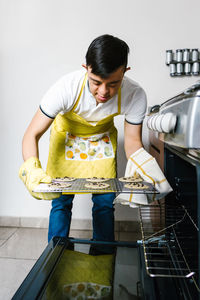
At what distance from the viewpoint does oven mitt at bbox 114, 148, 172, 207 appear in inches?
41.7

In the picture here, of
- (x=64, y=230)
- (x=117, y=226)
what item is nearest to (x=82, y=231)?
(x=117, y=226)

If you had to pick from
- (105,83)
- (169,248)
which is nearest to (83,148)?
(105,83)

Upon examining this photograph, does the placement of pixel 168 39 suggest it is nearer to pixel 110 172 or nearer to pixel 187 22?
pixel 187 22

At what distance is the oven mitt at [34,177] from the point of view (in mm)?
1014

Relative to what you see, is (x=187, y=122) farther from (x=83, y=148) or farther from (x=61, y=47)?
(x=61, y=47)

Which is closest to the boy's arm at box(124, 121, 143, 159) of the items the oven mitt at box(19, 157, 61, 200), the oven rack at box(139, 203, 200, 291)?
the oven rack at box(139, 203, 200, 291)

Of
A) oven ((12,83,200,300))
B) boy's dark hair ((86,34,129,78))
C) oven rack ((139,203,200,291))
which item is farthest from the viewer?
boy's dark hair ((86,34,129,78))

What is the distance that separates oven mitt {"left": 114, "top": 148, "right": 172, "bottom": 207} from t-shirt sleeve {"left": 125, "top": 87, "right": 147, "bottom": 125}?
0.22 meters

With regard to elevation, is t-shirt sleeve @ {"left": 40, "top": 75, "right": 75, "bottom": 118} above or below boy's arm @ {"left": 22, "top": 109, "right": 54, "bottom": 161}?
above

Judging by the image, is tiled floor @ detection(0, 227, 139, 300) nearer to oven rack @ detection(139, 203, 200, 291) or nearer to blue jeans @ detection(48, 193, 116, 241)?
blue jeans @ detection(48, 193, 116, 241)

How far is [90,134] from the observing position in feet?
4.89

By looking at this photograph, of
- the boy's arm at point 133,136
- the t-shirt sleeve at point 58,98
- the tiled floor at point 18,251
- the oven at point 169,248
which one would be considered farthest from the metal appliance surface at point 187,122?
the tiled floor at point 18,251

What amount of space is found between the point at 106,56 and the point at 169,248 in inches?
29.6

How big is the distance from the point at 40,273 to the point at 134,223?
1.49 m
